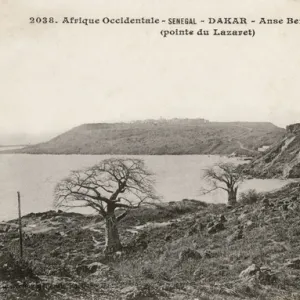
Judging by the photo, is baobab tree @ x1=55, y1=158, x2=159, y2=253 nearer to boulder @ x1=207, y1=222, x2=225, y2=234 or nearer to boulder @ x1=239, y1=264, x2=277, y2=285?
boulder @ x1=207, y1=222, x2=225, y2=234

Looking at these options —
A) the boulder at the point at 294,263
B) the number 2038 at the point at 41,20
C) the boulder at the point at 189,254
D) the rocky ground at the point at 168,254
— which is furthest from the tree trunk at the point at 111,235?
the number 2038 at the point at 41,20

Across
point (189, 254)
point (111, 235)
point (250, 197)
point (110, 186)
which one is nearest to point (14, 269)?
point (111, 235)

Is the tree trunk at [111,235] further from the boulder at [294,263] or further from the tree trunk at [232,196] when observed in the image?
the boulder at [294,263]

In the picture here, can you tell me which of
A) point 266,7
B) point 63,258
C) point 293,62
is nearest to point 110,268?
point 63,258

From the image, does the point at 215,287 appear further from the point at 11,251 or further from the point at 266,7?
the point at 266,7

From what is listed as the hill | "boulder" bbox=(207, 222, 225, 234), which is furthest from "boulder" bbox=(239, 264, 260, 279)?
the hill
